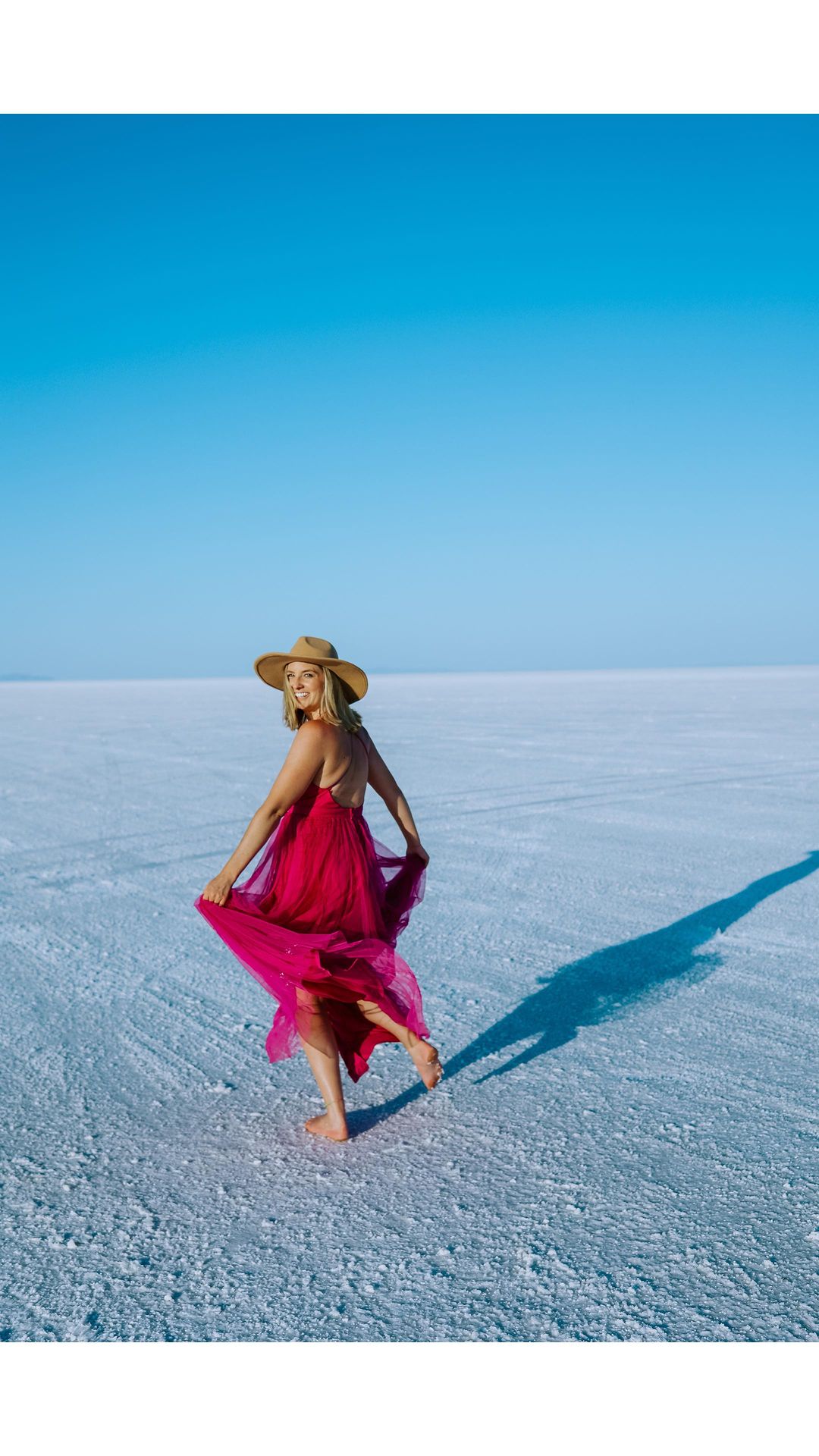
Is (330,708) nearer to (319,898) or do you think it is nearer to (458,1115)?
(319,898)

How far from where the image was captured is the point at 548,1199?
2.85m

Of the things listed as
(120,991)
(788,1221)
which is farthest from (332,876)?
(120,991)

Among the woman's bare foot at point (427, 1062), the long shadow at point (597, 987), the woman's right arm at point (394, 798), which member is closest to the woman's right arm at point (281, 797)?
the woman's right arm at point (394, 798)

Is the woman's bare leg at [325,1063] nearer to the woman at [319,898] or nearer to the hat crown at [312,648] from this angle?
the woman at [319,898]

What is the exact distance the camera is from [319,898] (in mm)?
3225

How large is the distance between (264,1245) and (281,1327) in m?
0.36

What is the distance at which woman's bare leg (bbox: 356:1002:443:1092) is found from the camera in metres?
3.17

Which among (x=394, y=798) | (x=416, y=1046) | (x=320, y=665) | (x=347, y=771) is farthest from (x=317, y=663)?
(x=416, y=1046)

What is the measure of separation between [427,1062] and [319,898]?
0.61 metres

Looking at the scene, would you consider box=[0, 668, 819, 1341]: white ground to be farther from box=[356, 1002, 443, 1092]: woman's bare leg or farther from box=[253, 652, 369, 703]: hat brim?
box=[253, 652, 369, 703]: hat brim

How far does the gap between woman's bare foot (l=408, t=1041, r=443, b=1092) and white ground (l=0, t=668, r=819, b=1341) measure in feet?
0.72

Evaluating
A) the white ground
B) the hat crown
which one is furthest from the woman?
the white ground

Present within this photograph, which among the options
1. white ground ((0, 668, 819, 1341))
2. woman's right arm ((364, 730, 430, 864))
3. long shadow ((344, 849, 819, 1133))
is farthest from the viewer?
long shadow ((344, 849, 819, 1133))

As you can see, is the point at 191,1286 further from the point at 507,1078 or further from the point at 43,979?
the point at 43,979
